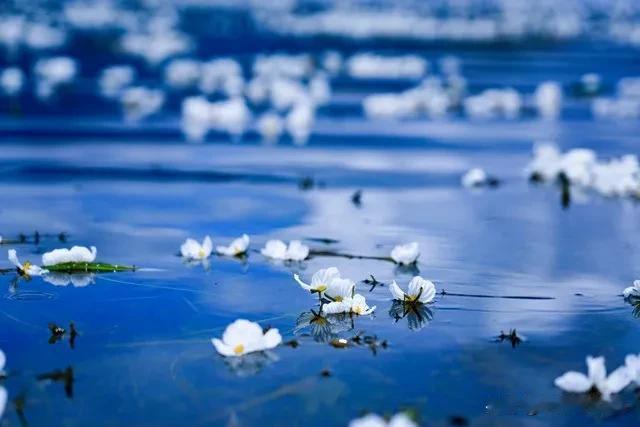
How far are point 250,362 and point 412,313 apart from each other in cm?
59

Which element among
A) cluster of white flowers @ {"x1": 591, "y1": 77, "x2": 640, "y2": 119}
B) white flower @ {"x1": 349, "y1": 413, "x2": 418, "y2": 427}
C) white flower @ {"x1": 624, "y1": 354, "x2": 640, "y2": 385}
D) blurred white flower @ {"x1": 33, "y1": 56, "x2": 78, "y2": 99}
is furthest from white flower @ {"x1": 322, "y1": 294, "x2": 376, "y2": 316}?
blurred white flower @ {"x1": 33, "y1": 56, "x2": 78, "y2": 99}

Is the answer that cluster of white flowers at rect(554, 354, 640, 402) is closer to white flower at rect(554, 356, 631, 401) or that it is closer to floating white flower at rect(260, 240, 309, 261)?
white flower at rect(554, 356, 631, 401)

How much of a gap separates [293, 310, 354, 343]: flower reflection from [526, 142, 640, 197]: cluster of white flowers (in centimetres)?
243

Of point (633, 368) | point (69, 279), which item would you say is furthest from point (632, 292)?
point (69, 279)

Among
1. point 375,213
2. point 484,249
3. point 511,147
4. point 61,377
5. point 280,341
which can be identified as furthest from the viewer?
point 511,147

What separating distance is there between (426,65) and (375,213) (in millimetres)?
7228

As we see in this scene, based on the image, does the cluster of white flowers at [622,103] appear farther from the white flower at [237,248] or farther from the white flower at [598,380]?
the white flower at [598,380]

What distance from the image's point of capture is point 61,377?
2.55 metres

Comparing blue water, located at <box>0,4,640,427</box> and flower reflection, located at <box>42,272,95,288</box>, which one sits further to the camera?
flower reflection, located at <box>42,272,95,288</box>

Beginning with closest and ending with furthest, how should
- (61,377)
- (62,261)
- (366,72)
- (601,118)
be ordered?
(61,377), (62,261), (601,118), (366,72)

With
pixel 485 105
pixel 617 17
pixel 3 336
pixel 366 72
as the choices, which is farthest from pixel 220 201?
pixel 617 17

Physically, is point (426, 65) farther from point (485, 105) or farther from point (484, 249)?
point (484, 249)

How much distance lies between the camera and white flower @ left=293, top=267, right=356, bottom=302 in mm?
3051

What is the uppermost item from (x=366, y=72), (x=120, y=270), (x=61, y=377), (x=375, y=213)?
(x=366, y=72)
